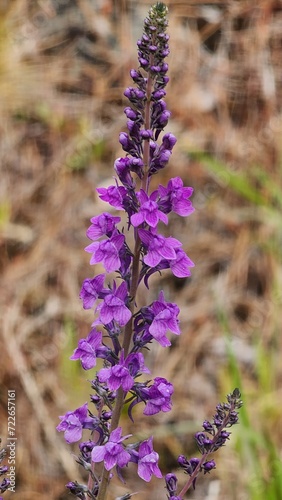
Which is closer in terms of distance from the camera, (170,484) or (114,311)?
(114,311)

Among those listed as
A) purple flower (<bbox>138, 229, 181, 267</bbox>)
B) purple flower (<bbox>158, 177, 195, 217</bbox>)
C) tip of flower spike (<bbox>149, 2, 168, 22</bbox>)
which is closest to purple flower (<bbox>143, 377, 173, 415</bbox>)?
purple flower (<bbox>138, 229, 181, 267</bbox>)

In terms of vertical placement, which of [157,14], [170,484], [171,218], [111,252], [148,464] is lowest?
[171,218]

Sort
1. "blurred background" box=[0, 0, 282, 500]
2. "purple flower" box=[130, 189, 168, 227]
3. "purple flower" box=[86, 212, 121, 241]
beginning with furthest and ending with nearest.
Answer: "blurred background" box=[0, 0, 282, 500] < "purple flower" box=[86, 212, 121, 241] < "purple flower" box=[130, 189, 168, 227]

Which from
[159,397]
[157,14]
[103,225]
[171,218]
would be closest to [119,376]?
[159,397]

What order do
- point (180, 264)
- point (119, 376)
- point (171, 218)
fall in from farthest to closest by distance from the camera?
point (171, 218) < point (180, 264) < point (119, 376)

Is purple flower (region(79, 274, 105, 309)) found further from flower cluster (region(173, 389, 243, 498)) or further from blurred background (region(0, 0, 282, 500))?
blurred background (region(0, 0, 282, 500))

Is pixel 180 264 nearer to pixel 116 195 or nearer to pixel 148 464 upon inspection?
pixel 116 195

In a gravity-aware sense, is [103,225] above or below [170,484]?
above
